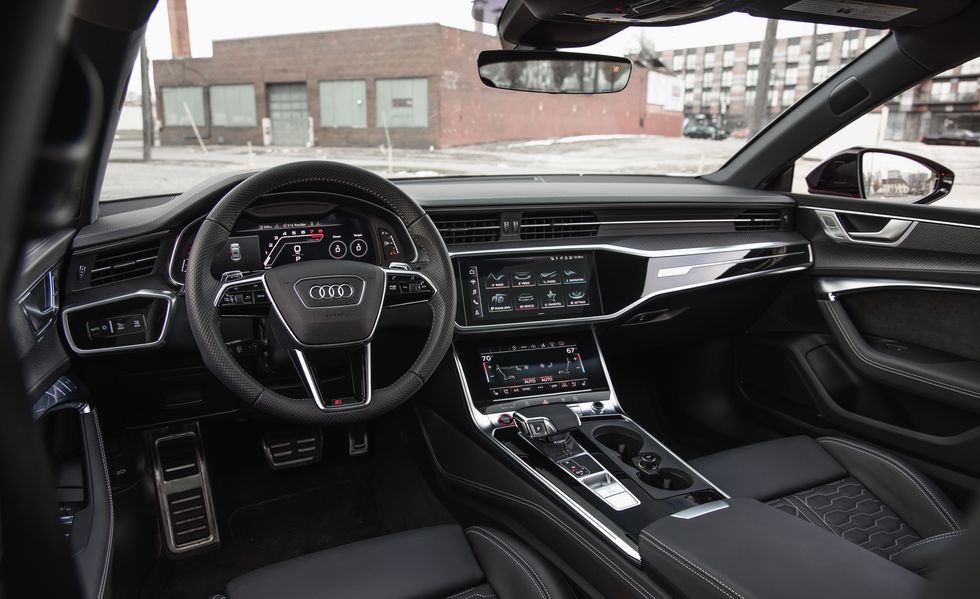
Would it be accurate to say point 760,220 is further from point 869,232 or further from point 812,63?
point 812,63

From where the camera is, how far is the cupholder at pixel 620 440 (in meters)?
2.24

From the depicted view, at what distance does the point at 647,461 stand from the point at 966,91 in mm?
1761

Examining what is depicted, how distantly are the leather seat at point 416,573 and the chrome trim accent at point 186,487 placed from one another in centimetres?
83

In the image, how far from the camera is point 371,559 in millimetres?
1803

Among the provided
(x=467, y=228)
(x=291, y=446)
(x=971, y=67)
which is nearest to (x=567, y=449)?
(x=467, y=228)

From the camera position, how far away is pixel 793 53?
3002 millimetres

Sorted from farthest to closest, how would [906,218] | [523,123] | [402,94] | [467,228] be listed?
[402,94], [523,123], [906,218], [467,228]

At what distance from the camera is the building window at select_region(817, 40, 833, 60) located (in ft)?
8.68

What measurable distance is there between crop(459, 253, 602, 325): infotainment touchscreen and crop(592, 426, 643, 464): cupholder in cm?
44

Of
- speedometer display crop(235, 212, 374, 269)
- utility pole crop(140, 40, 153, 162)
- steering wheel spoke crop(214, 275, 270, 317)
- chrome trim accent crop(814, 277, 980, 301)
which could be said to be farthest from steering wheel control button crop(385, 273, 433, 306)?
chrome trim accent crop(814, 277, 980, 301)

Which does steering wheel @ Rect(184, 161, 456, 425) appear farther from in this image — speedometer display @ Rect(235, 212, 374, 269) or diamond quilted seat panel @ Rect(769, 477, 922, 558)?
diamond quilted seat panel @ Rect(769, 477, 922, 558)

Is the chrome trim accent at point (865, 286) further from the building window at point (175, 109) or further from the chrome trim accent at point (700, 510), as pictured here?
the building window at point (175, 109)

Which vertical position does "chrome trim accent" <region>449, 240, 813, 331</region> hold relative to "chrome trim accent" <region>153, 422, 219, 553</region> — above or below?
above

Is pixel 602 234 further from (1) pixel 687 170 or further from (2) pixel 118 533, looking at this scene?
(2) pixel 118 533
